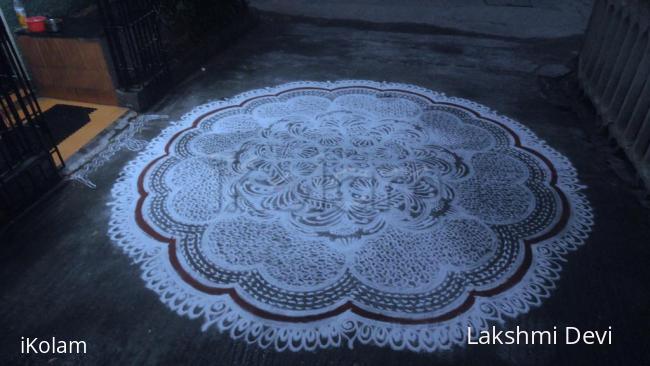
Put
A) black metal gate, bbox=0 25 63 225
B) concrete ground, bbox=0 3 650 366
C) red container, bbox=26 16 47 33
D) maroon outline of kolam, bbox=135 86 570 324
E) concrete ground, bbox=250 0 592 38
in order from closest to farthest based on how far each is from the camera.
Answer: concrete ground, bbox=0 3 650 366
maroon outline of kolam, bbox=135 86 570 324
black metal gate, bbox=0 25 63 225
red container, bbox=26 16 47 33
concrete ground, bbox=250 0 592 38

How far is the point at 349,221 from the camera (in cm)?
222

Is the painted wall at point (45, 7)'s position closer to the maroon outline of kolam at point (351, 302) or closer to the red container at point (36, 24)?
the red container at point (36, 24)

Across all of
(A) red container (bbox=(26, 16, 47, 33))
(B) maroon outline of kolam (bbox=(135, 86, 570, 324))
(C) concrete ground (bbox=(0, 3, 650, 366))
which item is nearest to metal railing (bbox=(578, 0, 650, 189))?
(C) concrete ground (bbox=(0, 3, 650, 366))

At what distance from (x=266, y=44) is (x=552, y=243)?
143 inches

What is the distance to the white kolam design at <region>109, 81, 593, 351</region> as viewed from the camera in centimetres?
177

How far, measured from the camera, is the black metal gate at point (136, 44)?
123 inches

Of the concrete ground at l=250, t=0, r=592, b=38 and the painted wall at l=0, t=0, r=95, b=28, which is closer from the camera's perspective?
the painted wall at l=0, t=0, r=95, b=28

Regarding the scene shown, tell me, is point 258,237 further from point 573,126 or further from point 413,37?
point 413,37

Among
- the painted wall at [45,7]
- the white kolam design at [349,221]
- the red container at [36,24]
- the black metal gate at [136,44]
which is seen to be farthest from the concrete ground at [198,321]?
the painted wall at [45,7]

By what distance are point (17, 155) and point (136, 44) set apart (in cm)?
144

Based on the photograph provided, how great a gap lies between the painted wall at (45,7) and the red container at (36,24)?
207 mm

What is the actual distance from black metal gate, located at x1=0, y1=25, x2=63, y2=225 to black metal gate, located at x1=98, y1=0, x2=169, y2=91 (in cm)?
92

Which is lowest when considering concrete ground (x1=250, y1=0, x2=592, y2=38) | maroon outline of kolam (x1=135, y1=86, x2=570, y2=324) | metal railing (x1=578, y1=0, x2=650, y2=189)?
maroon outline of kolam (x1=135, y1=86, x2=570, y2=324)

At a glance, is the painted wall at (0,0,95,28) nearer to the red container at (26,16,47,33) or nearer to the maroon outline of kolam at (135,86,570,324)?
the red container at (26,16,47,33)
